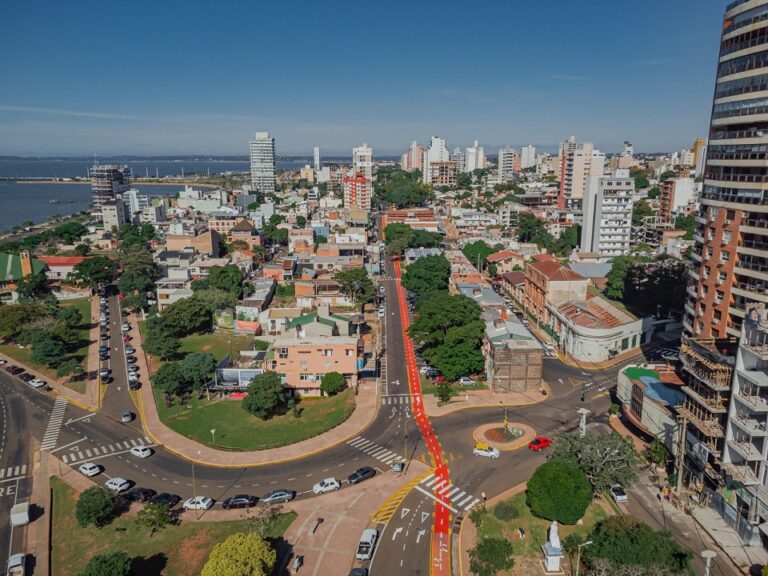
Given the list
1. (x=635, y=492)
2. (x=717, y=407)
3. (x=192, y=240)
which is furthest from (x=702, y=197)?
(x=192, y=240)

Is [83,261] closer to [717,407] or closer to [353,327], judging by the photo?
[353,327]

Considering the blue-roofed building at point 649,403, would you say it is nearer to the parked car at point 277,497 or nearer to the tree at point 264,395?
the parked car at point 277,497

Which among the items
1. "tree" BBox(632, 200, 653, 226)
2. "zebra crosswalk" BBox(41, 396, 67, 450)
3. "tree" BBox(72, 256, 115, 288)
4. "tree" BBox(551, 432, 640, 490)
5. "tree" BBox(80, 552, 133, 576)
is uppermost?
"tree" BBox(632, 200, 653, 226)

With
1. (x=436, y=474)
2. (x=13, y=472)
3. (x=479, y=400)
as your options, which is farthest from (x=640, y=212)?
(x=13, y=472)

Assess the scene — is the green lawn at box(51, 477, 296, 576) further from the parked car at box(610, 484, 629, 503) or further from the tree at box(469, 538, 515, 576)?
the parked car at box(610, 484, 629, 503)

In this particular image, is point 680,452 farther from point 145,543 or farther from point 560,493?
point 145,543

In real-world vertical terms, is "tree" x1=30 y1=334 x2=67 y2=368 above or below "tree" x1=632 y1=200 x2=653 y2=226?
below

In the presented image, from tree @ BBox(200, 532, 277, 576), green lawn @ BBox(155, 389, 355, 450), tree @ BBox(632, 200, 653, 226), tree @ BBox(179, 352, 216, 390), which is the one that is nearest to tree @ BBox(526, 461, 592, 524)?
tree @ BBox(200, 532, 277, 576)
